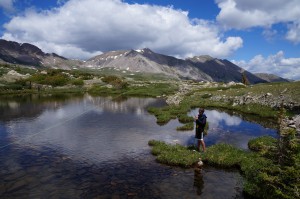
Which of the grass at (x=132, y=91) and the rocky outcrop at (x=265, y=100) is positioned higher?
the rocky outcrop at (x=265, y=100)

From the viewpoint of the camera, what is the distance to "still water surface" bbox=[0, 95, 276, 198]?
18.6m

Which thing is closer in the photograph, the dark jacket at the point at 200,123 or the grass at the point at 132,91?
the dark jacket at the point at 200,123

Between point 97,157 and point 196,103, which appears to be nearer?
point 97,157

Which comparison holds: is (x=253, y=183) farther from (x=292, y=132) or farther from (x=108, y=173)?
(x=108, y=173)

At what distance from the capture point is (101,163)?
23.8 m

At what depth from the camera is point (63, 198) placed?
1734cm

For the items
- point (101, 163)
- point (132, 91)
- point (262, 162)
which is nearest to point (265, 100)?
point (262, 162)

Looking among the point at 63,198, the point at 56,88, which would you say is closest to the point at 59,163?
the point at 63,198

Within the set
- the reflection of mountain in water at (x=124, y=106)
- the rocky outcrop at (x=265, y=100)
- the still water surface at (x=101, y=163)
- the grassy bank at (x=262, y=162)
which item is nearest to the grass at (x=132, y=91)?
the reflection of mountain in water at (x=124, y=106)

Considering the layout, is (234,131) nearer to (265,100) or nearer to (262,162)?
(262,162)

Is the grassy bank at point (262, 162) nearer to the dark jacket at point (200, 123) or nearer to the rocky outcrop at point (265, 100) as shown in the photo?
the dark jacket at point (200, 123)

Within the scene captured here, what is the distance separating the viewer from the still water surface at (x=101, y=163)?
18641 millimetres

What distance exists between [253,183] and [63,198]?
1123 cm

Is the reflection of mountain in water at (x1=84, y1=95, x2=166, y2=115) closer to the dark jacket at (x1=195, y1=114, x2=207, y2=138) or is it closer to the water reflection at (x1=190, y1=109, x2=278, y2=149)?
the water reflection at (x1=190, y1=109, x2=278, y2=149)
